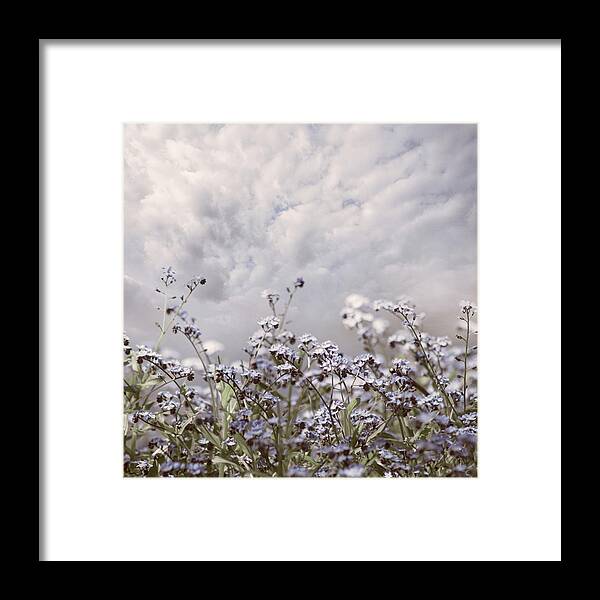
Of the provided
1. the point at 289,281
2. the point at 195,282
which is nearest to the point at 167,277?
the point at 195,282

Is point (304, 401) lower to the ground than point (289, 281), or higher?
lower

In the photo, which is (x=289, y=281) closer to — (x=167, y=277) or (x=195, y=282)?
(x=195, y=282)

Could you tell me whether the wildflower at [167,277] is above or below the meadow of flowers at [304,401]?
above

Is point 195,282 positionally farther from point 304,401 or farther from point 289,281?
point 304,401

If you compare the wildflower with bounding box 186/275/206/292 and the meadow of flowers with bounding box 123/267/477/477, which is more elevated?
the wildflower with bounding box 186/275/206/292
